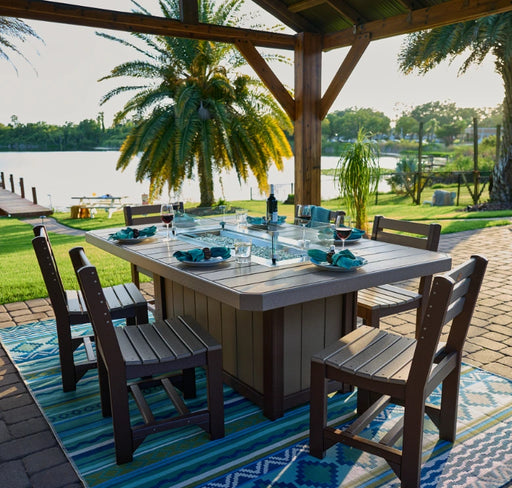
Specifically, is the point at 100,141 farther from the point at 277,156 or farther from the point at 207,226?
the point at 207,226

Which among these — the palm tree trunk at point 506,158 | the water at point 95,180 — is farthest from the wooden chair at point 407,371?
the palm tree trunk at point 506,158

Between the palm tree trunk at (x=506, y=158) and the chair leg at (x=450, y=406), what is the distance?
9914mm

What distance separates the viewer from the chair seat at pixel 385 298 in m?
2.78

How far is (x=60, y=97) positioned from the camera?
803 inches

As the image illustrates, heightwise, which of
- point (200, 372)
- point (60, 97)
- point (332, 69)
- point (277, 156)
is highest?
point (60, 97)

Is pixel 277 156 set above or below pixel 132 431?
above

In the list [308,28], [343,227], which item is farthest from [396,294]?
[308,28]

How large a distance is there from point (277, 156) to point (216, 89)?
1.79 metres

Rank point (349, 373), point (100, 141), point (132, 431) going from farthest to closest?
point (100, 141)
point (132, 431)
point (349, 373)

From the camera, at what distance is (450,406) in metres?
2.18

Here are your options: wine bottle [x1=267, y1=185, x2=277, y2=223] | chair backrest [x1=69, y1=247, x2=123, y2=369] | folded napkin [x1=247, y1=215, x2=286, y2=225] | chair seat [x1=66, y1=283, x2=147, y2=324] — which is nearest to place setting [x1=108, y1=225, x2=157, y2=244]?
chair seat [x1=66, y1=283, x2=147, y2=324]

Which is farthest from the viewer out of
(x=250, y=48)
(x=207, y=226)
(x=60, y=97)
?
(x=60, y=97)

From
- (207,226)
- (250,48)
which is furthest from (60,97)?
(207,226)

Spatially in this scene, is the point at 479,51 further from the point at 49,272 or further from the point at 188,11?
the point at 49,272
